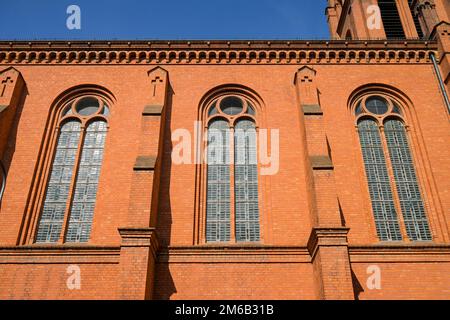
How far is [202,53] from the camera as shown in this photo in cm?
1756

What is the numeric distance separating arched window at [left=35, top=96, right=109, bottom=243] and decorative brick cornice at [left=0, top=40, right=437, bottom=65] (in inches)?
84.9

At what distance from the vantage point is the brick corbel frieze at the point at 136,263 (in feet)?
36.6

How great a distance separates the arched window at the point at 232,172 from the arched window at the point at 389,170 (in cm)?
416

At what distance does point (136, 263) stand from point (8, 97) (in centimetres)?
885

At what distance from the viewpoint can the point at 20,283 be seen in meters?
12.5

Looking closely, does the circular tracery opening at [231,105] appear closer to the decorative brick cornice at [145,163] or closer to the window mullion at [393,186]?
the decorative brick cornice at [145,163]

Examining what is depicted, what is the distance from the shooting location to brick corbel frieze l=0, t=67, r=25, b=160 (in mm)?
15109

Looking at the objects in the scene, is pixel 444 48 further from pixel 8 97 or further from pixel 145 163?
pixel 8 97

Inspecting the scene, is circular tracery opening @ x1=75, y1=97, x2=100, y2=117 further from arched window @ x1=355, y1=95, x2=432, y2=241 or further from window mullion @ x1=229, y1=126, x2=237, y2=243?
arched window @ x1=355, y1=95, x2=432, y2=241

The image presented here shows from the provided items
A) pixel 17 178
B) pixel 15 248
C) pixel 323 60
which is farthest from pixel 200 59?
pixel 15 248

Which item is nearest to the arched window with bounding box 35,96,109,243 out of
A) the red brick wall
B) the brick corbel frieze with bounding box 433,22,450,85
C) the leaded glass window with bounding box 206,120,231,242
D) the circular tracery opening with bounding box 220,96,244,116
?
the red brick wall

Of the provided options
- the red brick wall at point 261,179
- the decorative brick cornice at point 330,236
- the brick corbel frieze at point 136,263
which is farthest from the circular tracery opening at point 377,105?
the brick corbel frieze at point 136,263

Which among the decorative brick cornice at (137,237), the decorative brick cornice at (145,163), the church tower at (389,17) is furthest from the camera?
the church tower at (389,17)
